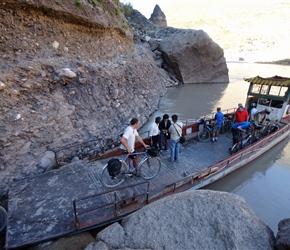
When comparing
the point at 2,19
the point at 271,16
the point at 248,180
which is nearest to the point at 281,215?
the point at 248,180

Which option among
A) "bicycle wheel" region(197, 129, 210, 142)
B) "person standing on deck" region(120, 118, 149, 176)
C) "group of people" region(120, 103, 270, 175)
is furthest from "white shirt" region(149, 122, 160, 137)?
"bicycle wheel" region(197, 129, 210, 142)

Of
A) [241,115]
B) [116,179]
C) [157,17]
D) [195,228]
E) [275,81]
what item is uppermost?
[157,17]

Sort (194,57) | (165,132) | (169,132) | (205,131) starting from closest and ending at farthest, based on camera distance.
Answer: (169,132) → (165,132) → (205,131) → (194,57)

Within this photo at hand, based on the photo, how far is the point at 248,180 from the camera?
8305mm

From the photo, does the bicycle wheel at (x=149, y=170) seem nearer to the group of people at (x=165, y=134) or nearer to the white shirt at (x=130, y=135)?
the group of people at (x=165, y=134)

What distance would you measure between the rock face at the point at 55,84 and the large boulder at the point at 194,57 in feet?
55.9

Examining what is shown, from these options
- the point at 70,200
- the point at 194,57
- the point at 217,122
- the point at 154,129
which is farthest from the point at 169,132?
the point at 194,57

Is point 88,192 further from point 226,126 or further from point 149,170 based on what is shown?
point 226,126

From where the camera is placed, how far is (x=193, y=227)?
3.43 metres

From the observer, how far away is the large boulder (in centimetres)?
2805

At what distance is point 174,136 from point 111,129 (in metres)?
4.39

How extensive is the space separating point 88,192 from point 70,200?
503mm

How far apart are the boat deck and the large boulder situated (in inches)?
940

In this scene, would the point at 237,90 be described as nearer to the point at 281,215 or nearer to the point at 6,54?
the point at 281,215
